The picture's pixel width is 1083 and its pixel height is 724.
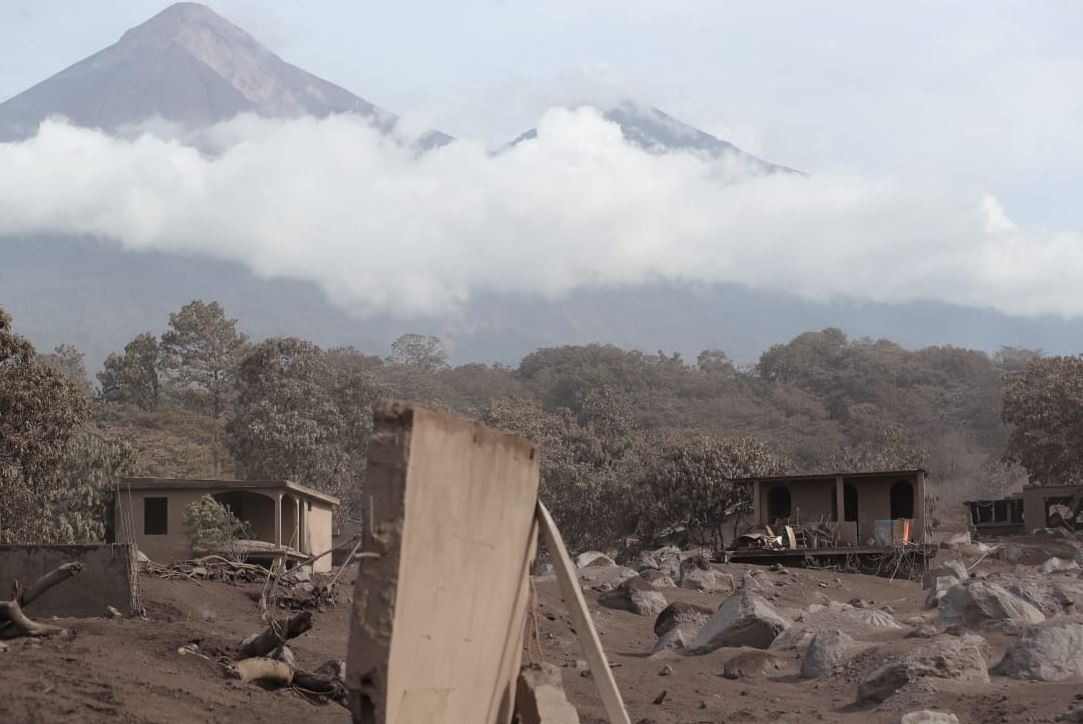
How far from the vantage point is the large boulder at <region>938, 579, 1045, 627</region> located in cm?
1502

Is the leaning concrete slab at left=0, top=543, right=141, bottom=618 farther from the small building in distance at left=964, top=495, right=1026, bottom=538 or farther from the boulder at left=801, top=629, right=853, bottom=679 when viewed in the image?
the small building in distance at left=964, top=495, right=1026, bottom=538

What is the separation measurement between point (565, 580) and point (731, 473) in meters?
33.1

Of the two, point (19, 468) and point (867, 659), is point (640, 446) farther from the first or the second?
point (867, 659)

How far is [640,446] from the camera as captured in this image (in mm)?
50031

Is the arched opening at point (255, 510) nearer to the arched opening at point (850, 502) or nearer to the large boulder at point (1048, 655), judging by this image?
the arched opening at point (850, 502)

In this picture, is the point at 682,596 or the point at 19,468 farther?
the point at 19,468

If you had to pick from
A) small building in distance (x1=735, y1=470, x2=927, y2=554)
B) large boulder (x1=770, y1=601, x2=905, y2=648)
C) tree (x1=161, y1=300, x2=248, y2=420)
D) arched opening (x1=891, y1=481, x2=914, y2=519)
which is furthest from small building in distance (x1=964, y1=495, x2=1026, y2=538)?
tree (x1=161, y1=300, x2=248, y2=420)

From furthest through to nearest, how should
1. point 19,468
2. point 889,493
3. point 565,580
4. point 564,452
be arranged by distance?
1. point 564,452
2. point 889,493
3. point 19,468
4. point 565,580

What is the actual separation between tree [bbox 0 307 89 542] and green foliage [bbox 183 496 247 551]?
459cm

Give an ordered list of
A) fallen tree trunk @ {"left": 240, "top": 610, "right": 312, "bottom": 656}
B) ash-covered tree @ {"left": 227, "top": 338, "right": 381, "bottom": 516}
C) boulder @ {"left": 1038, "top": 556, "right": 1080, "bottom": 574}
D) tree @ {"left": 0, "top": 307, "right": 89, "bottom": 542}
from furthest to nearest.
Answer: ash-covered tree @ {"left": 227, "top": 338, "right": 381, "bottom": 516} < boulder @ {"left": 1038, "top": 556, "right": 1080, "bottom": 574} < tree @ {"left": 0, "top": 307, "right": 89, "bottom": 542} < fallen tree trunk @ {"left": 240, "top": 610, "right": 312, "bottom": 656}

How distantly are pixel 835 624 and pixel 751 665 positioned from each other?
9.71 ft

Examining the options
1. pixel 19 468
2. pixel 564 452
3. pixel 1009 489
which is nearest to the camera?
pixel 19 468

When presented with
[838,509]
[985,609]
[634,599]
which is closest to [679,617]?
[634,599]

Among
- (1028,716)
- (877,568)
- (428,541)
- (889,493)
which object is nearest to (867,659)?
(1028,716)
